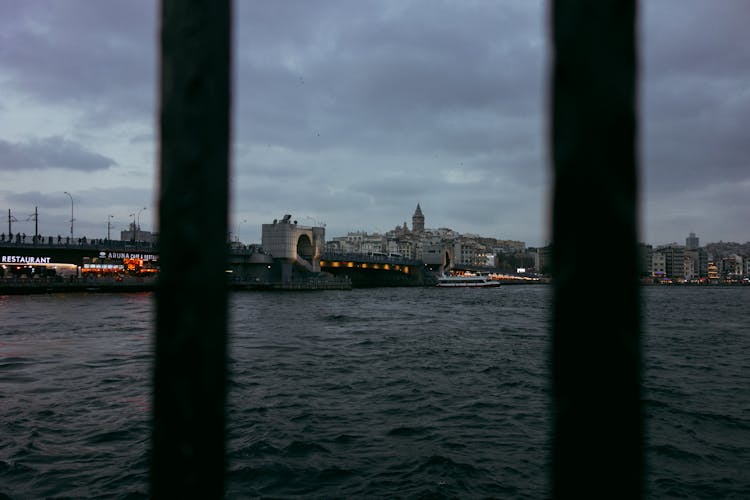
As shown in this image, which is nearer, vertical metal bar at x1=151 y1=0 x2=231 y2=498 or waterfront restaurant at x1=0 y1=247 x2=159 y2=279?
vertical metal bar at x1=151 y1=0 x2=231 y2=498

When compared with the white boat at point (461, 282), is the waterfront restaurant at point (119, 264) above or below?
above

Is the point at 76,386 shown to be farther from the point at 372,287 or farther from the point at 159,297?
the point at 372,287

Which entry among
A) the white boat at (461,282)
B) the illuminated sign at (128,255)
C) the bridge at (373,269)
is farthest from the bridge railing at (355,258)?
the illuminated sign at (128,255)

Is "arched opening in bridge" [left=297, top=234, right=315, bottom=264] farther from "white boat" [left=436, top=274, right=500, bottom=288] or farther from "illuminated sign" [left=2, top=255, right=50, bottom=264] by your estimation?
"illuminated sign" [left=2, top=255, right=50, bottom=264]

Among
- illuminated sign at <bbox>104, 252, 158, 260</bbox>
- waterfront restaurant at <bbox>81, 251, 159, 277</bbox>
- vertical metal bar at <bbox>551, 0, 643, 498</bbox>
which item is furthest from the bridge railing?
vertical metal bar at <bbox>551, 0, 643, 498</bbox>

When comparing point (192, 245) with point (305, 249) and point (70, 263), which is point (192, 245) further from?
point (305, 249)

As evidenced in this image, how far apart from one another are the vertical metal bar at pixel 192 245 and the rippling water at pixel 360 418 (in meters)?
7.65

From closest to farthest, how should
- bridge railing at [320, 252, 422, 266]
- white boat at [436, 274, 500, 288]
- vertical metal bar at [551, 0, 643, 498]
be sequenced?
vertical metal bar at [551, 0, 643, 498], bridge railing at [320, 252, 422, 266], white boat at [436, 274, 500, 288]

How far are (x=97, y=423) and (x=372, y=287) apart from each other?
309 feet

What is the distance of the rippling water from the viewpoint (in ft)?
28.2

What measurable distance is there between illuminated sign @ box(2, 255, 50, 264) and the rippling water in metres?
44.5

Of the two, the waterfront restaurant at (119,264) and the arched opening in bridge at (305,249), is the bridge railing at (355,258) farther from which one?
the waterfront restaurant at (119,264)

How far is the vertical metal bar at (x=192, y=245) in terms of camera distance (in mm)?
1184

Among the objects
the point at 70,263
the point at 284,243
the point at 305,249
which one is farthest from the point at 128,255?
the point at 305,249
